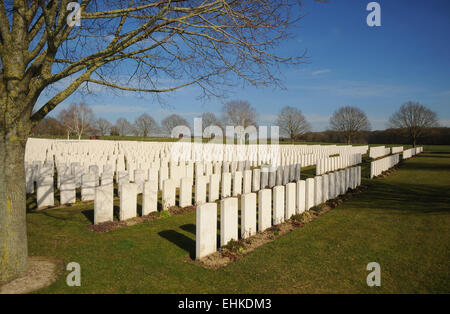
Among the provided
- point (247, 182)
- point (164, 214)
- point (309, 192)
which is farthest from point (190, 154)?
point (309, 192)

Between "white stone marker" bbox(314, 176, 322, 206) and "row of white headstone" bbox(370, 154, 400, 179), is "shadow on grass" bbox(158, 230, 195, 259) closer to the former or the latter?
"white stone marker" bbox(314, 176, 322, 206)

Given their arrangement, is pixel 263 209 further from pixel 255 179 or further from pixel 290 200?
pixel 255 179

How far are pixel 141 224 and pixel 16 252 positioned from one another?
2468 mm

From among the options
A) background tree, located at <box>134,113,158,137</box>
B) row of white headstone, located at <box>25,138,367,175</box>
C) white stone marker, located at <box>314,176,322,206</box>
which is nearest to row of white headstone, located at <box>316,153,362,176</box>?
row of white headstone, located at <box>25,138,367,175</box>

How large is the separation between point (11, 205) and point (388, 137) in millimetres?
73495

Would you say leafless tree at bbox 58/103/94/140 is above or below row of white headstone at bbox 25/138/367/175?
above

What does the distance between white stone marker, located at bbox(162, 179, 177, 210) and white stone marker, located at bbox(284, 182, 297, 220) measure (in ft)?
9.64

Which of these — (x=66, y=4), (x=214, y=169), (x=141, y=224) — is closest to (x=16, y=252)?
(x=141, y=224)

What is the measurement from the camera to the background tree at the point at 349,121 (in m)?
51.9

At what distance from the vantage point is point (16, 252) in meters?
3.23

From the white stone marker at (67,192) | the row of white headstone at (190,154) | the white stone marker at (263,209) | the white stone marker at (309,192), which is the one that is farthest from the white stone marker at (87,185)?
the white stone marker at (309,192)

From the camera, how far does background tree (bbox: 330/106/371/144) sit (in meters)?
51.9
